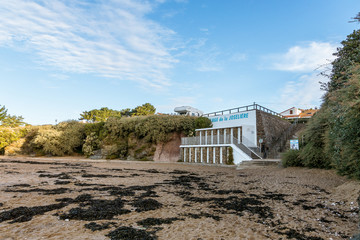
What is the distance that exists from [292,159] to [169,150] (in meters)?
17.3

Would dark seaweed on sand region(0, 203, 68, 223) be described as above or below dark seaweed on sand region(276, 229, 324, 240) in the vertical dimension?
above

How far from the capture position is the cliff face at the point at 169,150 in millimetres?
28359

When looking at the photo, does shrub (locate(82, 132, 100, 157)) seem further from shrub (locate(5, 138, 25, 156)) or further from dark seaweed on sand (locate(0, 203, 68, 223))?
dark seaweed on sand (locate(0, 203, 68, 223))

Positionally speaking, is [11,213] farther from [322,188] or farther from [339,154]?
[339,154]

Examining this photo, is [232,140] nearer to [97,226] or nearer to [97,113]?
[97,226]

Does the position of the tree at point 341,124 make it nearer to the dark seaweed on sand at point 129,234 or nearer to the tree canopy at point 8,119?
the dark seaweed on sand at point 129,234

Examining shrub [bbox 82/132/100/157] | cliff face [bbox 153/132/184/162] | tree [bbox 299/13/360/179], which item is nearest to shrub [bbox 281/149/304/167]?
tree [bbox 299/13/360/179]

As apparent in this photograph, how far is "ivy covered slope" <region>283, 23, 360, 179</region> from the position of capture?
6.45 meters

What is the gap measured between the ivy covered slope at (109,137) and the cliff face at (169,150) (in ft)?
1.09

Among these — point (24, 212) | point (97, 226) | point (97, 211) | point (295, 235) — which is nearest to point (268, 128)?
point (295, 235)

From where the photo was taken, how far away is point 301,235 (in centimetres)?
351

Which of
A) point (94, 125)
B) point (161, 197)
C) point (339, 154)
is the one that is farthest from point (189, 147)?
point (161, 197)

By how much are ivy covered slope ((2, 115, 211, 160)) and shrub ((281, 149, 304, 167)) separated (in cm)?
1524

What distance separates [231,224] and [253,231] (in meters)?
0.44
